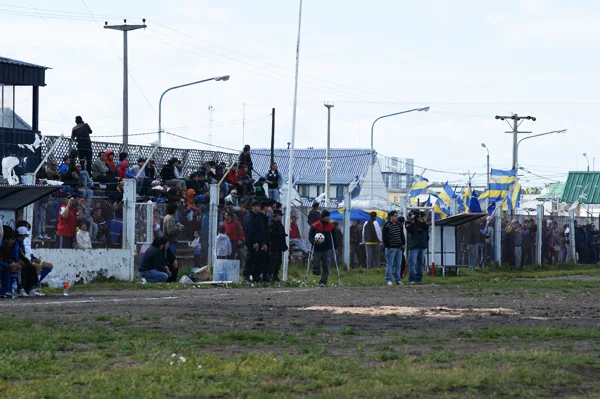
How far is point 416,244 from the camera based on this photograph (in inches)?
1190

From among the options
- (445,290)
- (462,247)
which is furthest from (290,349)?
(462,247)

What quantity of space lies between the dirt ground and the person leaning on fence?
38.6 ft

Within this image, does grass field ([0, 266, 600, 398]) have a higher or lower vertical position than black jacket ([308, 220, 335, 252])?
lower

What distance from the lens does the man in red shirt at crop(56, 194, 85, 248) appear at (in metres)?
25.6

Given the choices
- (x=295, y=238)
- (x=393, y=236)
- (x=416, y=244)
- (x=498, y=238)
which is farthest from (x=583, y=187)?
(x=393, y=236)

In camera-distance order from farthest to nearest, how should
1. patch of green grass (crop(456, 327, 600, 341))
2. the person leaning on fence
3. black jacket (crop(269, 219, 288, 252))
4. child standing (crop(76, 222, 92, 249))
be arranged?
the person leaning on fence
black jacket (crop(269, 219, 288, 252))
child standing (crop(76, 222, 92, 249))
patch of green grass (crop(456, 327, 600, 341))

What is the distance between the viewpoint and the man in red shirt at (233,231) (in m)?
29.1

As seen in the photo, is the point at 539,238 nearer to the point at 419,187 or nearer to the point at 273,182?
the point at 419,187

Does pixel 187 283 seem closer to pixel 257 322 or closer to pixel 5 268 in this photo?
pixel 5 268

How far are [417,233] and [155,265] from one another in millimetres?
7942

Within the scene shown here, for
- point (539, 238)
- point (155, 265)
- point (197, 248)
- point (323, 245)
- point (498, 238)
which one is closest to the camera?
point (155, 265)

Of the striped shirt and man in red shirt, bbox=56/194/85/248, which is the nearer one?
man in red shirt, bbox=56/194/85/248

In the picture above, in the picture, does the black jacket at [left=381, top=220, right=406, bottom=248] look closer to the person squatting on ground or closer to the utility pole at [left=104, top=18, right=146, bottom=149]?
the person squatting on ground

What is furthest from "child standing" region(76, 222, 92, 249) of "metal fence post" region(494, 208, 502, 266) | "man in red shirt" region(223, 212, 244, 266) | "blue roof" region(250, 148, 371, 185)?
"blue roof" region(250, 148, 371, 185)
